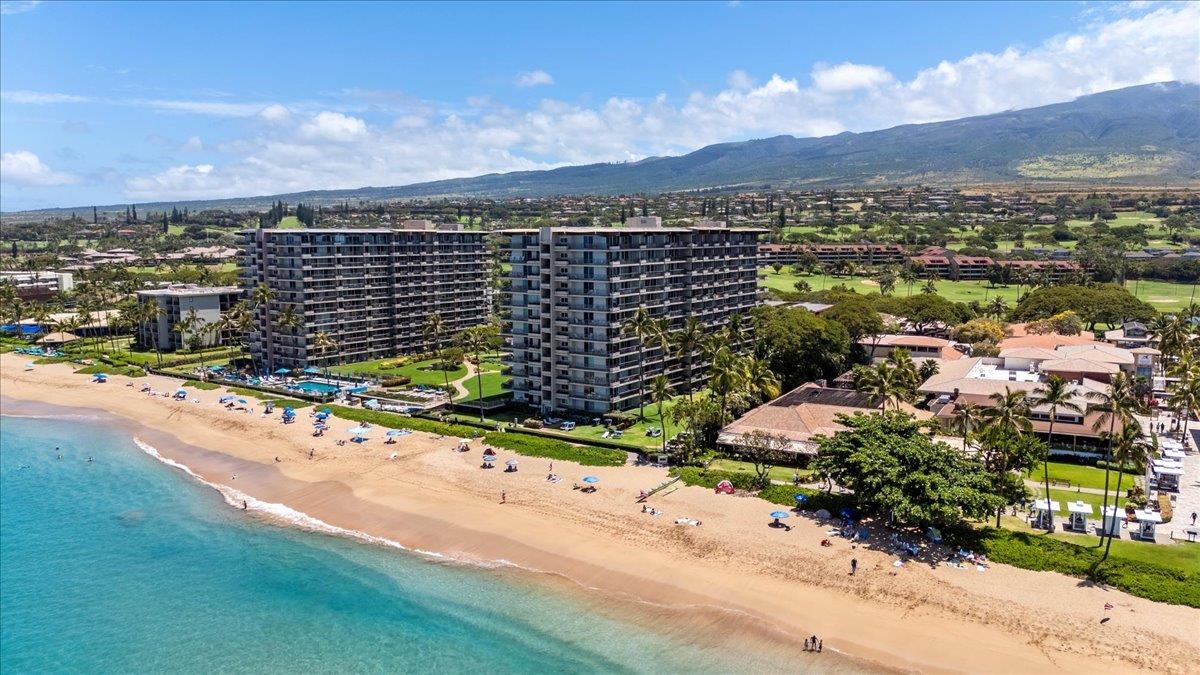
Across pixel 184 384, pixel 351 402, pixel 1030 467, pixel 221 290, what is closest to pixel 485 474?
pixel 351 402

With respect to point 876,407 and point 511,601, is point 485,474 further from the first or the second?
point 876,407

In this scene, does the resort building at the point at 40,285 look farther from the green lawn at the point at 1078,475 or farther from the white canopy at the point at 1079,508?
the white canopy at the point at 1079,508

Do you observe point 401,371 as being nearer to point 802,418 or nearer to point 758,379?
point 758,379

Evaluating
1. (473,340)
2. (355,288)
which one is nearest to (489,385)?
(473,340)

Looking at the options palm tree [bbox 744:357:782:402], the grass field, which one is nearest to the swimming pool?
palm tree [bbox 744:357:782:402]

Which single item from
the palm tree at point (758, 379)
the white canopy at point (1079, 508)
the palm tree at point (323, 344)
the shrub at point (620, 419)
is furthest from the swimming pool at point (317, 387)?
the white canopy at point (1079, 508)

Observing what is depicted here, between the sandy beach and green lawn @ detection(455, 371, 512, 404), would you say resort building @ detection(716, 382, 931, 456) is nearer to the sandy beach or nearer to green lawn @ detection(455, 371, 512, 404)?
the sandy beach
